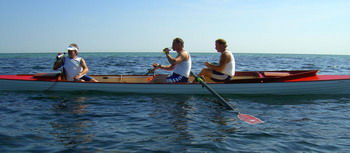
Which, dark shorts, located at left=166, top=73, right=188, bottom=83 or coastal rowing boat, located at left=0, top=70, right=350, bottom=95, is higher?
dark shorts, located at left=166, top=73, right=188, bottom=83

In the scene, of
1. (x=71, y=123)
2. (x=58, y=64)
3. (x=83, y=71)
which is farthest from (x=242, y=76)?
(x=71, y=123)

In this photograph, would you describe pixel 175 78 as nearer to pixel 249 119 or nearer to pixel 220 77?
pixel 220 77

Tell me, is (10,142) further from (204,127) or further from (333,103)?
(333,103)

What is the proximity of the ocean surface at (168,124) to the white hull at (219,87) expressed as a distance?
0.85ft

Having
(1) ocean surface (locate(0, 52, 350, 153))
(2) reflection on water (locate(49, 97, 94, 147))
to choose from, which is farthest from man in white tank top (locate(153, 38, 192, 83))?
(2) reflection on water (locate(49, 97, 94, 147))

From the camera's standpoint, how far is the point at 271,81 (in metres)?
10.9

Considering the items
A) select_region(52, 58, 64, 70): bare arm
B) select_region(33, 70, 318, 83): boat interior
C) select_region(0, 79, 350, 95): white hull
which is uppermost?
select_region(52, 58, 64, 70): bare arm

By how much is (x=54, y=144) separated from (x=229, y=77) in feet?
21.8

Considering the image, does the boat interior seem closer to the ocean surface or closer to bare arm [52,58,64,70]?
the ocean surface

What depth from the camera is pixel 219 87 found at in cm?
1085

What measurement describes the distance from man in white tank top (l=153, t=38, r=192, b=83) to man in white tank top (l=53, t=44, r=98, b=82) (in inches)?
99.5

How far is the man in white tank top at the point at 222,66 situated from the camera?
10453mm

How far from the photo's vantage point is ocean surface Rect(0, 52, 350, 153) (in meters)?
5.90

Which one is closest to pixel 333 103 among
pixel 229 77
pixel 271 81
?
pixel 271 81
